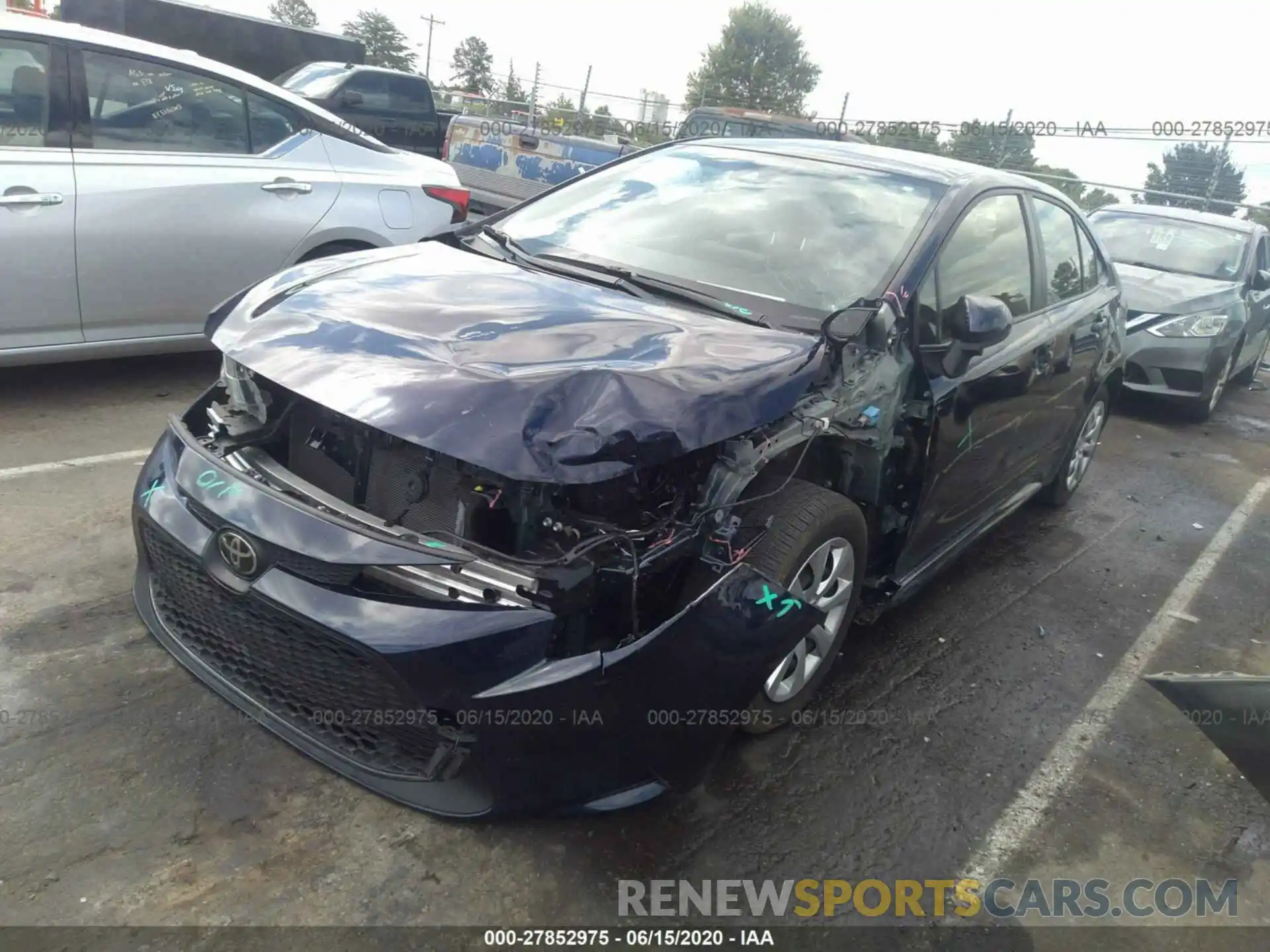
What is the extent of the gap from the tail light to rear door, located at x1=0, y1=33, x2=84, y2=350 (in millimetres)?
1998

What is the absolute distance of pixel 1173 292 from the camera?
7715mm

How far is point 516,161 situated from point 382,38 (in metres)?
50.0

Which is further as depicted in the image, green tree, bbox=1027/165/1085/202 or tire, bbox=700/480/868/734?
green tree, bbox=1027/165/1085/202

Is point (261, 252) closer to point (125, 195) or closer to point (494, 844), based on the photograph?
point (125, 195)

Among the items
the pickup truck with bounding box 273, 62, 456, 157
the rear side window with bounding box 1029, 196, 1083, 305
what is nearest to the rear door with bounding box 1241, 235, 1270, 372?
the rear side window with bounding box 1029, 196, 1083, 305

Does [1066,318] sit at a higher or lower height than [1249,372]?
higher

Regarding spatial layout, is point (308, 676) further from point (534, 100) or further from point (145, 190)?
point (534, 100)

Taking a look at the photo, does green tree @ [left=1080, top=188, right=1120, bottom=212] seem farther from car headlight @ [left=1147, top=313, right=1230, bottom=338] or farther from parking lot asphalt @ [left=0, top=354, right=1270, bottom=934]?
parking lot asphalt @ [left=0, top=354, right=1270, bottom=934]

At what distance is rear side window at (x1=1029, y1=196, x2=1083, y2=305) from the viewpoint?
4051mm

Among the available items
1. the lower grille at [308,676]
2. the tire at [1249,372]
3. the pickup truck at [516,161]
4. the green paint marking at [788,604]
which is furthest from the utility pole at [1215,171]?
the lower grille at [308,676]

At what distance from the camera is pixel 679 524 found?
2.35m

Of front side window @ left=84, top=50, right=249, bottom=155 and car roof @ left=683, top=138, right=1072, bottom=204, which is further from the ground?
car roof @ left=683, top=138, right=1072, bottom=204

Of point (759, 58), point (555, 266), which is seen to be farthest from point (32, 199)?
point (759, 58)

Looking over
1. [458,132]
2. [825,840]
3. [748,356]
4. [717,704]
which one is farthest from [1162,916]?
[458,132]
